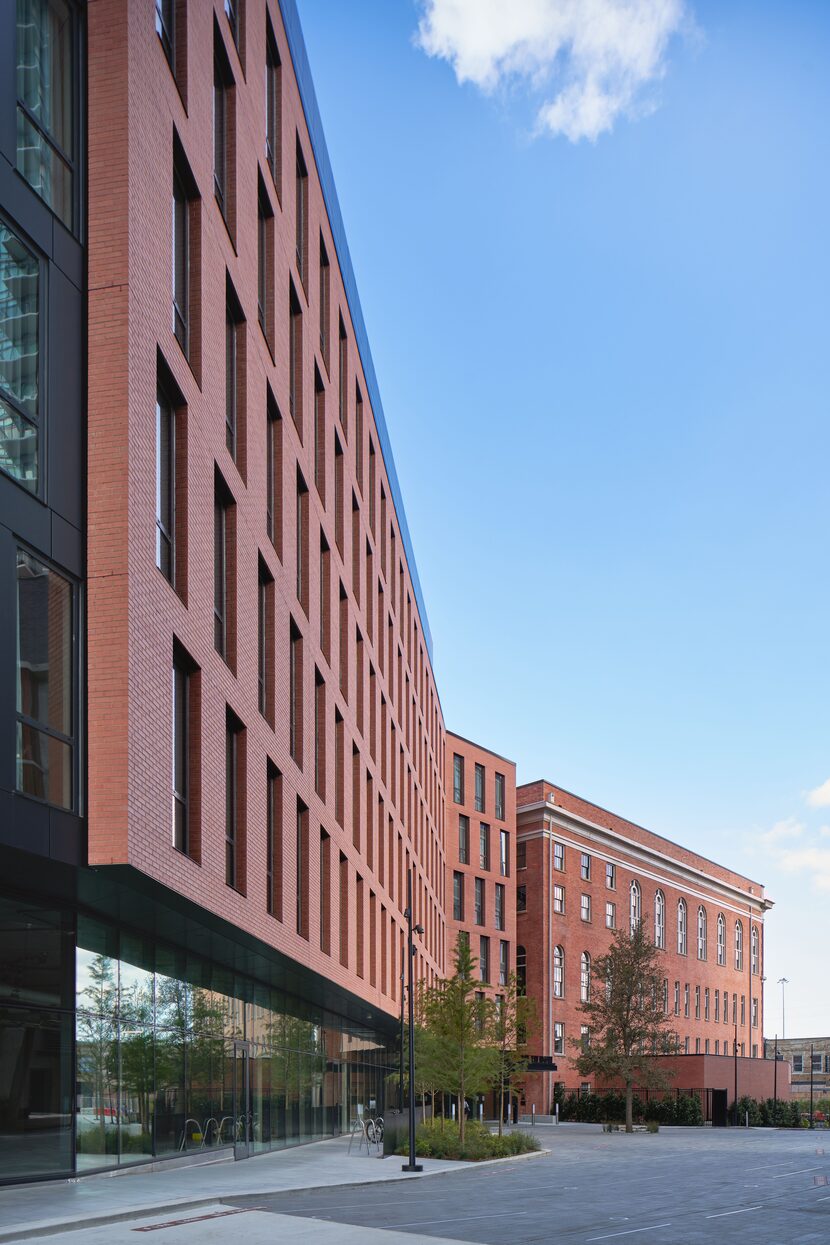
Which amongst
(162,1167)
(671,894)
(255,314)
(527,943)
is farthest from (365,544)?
(671,894)

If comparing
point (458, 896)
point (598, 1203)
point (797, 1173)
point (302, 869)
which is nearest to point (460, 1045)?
point (797, 1173)

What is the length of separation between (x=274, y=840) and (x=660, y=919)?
74.4 meters

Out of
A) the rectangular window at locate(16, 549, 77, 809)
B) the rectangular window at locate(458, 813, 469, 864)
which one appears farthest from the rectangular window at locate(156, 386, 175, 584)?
the rectangular window at locate(458, 813, 469, 864)

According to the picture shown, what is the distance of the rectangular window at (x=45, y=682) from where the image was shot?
16.6 metres

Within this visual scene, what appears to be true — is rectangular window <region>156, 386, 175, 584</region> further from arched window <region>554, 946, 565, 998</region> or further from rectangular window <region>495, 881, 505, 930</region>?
arched window <region>554, 946, 565, 998</region>

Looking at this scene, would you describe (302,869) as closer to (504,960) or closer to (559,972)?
(504,960)

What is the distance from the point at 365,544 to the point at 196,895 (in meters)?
25.7

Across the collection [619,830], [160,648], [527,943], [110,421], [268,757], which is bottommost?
[527,943]

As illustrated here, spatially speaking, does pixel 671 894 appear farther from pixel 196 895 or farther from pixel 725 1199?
pixel 196 895

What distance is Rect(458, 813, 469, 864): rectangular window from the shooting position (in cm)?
8069

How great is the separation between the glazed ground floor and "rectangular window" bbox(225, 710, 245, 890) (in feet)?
4.06

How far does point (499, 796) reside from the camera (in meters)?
85.4

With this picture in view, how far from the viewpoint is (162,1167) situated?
85.6 ft

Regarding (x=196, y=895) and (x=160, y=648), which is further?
(x=196, y=895)
